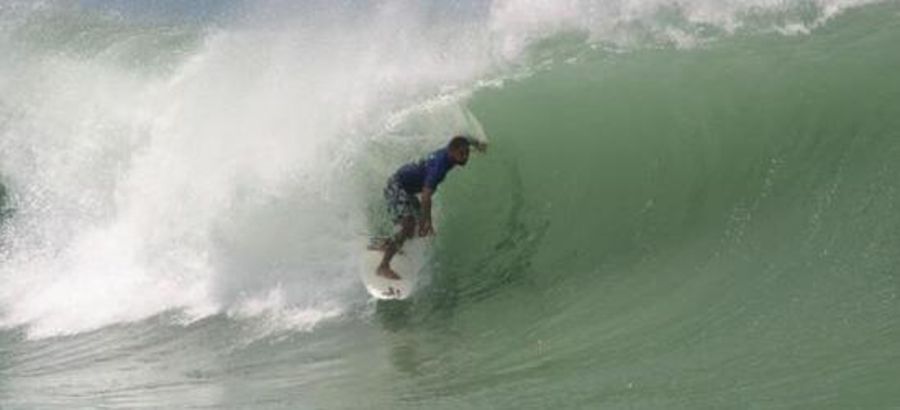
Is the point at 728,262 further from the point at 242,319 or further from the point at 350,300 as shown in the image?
the point at 242,319

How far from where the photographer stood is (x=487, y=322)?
801cm

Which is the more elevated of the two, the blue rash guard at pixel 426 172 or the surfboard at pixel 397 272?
the blue rash guard at pixel 426 172

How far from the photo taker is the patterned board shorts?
28.9 feet

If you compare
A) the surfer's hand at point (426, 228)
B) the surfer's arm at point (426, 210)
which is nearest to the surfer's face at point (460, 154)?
the surfer's arm at point (426, 210)

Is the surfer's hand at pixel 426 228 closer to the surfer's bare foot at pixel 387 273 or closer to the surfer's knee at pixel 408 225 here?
the surfer's knee at pixel 408 225

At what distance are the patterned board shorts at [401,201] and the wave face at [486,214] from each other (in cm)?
65

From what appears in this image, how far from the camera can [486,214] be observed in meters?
9.98

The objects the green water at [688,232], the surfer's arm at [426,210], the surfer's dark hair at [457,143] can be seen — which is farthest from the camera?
the surfer's arm at [426,210]

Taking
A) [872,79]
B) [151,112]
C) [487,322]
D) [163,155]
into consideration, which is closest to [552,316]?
[487,322]

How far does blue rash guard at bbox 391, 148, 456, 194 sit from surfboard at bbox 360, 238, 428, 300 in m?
0.52

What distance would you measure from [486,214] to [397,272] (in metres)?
1.35

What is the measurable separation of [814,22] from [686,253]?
5.15 meters

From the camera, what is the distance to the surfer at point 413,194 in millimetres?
8438

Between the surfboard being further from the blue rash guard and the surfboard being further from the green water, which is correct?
the blue rash guard
